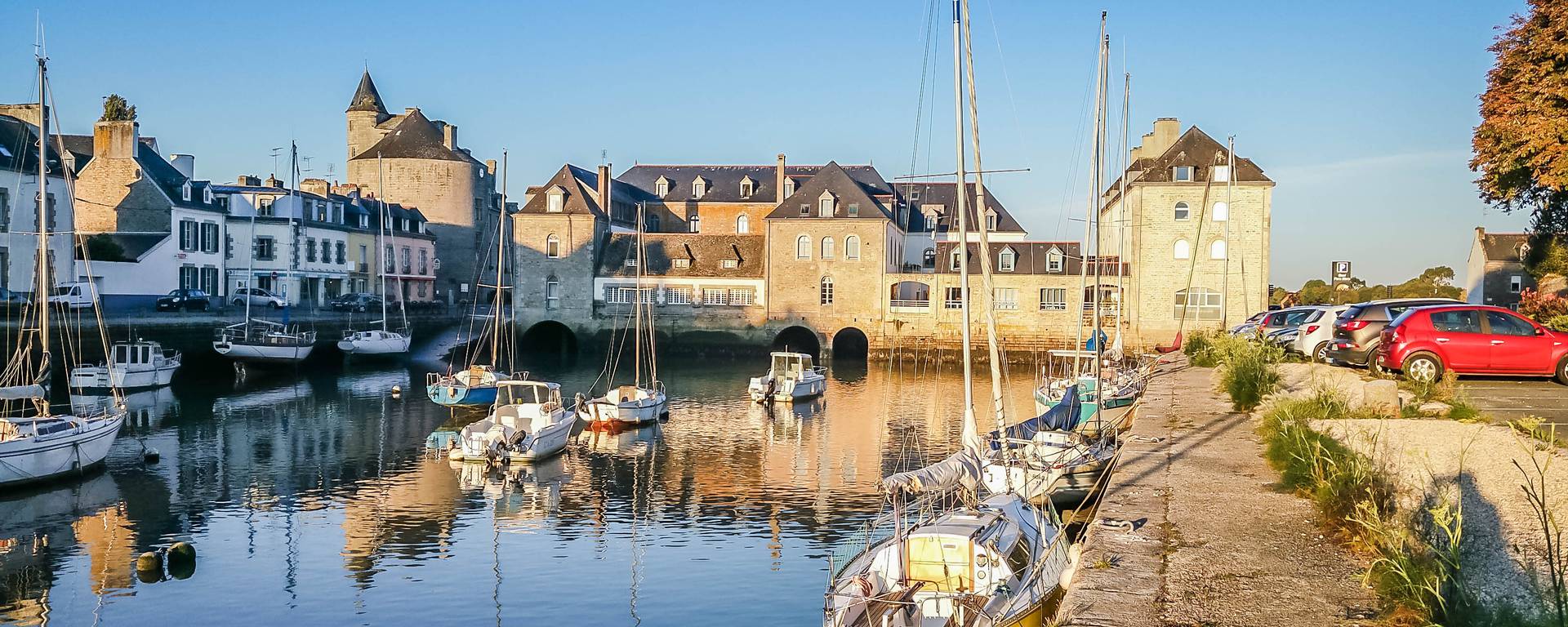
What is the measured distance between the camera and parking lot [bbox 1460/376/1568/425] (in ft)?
48.6

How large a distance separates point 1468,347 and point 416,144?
218 feet

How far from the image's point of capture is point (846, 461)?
2530 cm

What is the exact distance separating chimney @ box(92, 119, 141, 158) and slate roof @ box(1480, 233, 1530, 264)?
2747 inches

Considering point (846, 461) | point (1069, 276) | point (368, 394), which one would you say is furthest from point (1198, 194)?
point (368, 394)

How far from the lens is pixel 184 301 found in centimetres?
4628

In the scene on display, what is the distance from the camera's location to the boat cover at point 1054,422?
1847 centimetres

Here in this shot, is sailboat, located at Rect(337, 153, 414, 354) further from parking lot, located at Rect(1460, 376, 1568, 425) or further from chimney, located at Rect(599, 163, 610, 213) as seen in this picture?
parking lot, located at Rect(1460, 376, 1568, 425)

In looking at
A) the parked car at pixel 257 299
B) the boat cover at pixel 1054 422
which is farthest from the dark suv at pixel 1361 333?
the parked car at pixel 257 299

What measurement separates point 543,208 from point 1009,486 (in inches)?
1987

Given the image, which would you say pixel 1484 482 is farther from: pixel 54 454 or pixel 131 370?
pixel 131 370

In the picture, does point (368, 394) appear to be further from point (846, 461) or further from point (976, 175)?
point (976, 175)

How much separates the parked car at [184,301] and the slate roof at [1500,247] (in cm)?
6571

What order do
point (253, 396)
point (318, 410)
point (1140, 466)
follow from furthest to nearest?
point (253, 396) → point (318, 410) → point (1140, 466)

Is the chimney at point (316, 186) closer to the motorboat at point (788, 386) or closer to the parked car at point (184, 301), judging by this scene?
the parked car at point (184, 301)
